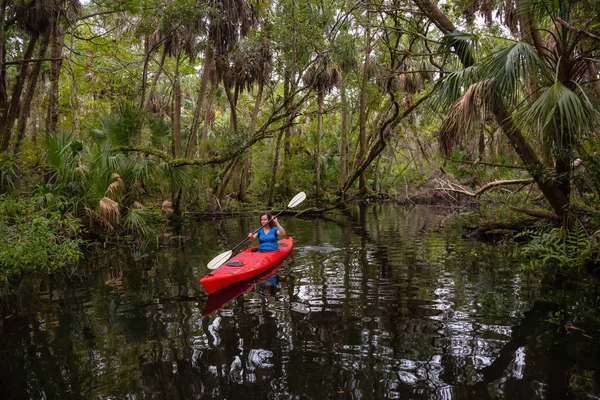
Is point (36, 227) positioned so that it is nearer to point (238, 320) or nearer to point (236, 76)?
point (238, 320)

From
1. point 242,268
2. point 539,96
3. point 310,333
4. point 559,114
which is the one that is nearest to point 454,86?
point 539,96

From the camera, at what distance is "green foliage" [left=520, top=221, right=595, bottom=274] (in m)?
7.32

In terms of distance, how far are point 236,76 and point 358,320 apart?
1539 centimetres

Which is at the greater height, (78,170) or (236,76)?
(236,76)

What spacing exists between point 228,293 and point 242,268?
0.72 m

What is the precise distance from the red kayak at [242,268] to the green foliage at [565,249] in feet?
15.4

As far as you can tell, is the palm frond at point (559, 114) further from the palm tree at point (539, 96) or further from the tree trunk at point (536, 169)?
the tree trunk at point (536, 169)

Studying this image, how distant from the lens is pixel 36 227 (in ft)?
26.2

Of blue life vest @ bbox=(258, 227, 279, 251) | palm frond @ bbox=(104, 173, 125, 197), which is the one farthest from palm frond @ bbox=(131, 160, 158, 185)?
blue life vest @ bbox=(258, 227, 279, 251)

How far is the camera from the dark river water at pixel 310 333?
3990 millimetres

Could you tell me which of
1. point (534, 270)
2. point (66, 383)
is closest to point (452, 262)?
point (534, 270)

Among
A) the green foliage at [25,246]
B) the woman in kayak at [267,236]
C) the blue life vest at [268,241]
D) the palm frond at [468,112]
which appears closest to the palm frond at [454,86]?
the palm frond at [468,112]

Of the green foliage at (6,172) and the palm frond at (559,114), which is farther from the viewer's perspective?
the green foliage at (6,172)

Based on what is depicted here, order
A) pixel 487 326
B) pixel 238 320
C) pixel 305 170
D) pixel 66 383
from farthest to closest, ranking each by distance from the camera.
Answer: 1. pixel 305 170
2. pixel 238 320
3. pixel 487 326
4. pixel 66 383
